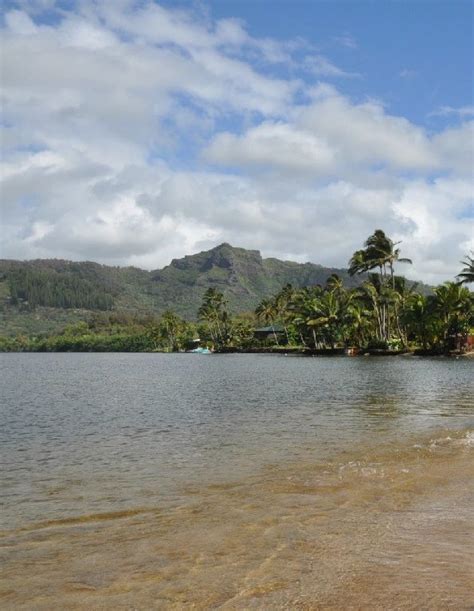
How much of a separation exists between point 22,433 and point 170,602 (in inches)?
602

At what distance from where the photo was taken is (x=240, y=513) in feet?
31.8

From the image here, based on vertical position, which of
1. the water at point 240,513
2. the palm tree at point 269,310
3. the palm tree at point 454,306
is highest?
the palm tree at point 269,310

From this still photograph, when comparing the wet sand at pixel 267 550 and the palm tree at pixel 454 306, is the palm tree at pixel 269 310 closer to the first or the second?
the palm tree at pixel 454 306

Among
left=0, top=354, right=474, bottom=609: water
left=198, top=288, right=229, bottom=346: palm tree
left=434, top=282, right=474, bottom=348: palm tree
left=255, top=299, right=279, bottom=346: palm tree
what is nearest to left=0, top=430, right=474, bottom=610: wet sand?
left=0, top=354, right=474, bottom=609: water

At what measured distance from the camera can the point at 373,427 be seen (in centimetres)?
1947

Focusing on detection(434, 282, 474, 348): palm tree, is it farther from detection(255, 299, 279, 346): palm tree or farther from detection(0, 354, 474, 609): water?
detection(255, 299, 279, 346): palm tree

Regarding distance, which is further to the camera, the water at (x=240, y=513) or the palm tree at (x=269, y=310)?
the palm tree at (x=269, y=310)

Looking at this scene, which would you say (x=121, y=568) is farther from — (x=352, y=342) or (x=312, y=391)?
(x=352, y=342)

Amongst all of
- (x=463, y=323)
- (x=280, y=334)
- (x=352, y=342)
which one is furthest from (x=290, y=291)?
(x=463, y=323)

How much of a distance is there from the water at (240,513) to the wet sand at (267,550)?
0.08 ft

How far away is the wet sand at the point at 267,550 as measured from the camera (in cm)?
620

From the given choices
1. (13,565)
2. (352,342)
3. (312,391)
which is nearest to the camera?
(13,565)

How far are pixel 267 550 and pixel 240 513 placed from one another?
6.59ft

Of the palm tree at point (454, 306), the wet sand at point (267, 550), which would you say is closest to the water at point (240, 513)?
the wet sand at point (267, 550)
